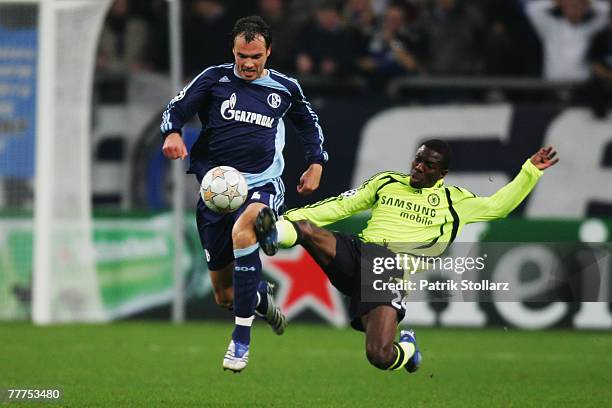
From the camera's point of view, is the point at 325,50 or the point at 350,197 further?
the point at 325,50

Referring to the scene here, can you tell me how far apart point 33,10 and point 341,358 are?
6181 mm

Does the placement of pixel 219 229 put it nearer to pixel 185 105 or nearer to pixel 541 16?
pixel 185 105

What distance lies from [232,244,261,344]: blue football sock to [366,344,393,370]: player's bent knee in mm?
840

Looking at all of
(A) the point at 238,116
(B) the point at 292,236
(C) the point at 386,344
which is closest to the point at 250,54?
(A) the point at 238,116

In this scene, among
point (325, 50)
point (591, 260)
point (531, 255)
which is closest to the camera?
point (591, 260)

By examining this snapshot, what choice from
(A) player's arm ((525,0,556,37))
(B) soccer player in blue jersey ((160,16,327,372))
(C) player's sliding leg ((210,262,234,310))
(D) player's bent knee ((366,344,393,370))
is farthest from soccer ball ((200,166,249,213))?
(A) player's arm ((525,0,556,37))

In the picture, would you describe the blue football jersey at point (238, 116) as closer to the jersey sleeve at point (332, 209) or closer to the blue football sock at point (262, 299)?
the jersey sleeve at point (332, 209)

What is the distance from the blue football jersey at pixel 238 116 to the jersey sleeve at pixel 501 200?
4.56 feet

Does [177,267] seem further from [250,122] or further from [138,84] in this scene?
[250,122]

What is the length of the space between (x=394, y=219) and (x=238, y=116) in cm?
133

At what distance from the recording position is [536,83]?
54.4 ft

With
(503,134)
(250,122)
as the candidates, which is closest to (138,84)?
(503,134)

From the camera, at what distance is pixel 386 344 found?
898cm

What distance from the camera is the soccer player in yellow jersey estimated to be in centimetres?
901
